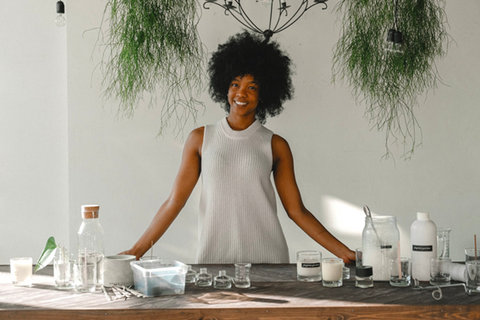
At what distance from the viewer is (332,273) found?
4.60ft

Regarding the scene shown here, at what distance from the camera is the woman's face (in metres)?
2.01

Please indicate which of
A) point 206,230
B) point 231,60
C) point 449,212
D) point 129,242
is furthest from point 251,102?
point 449,212

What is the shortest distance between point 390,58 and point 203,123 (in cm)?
110

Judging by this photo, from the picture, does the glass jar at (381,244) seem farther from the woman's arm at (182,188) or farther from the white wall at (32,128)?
the white wall at (32,128)

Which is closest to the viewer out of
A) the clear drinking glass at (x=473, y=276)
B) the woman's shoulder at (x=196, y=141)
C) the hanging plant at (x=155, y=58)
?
the clear drinking glass at (x=473, y=276)

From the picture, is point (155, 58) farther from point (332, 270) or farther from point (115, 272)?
point (332, 270)

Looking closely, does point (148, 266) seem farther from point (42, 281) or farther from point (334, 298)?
point (334, 298)

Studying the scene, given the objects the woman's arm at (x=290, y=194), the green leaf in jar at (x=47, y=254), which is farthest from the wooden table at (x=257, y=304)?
the woman's arm at (x=290, y=194)

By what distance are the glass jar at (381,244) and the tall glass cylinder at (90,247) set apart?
0.77m

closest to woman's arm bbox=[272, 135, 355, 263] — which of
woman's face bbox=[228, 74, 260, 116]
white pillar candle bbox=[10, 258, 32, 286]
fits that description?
woman's face bbox=[228, 74, 260, 116]

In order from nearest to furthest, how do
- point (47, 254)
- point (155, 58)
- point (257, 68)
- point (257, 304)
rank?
1. point (257, 304)
2. point (47, 254)
3. point (257, 68)
4. point (155, 58)

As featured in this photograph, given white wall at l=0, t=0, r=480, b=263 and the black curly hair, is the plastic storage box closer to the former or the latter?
the black curly hair

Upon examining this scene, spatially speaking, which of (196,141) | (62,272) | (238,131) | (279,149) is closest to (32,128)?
(196,141)

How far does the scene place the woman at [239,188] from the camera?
1.98 metres
